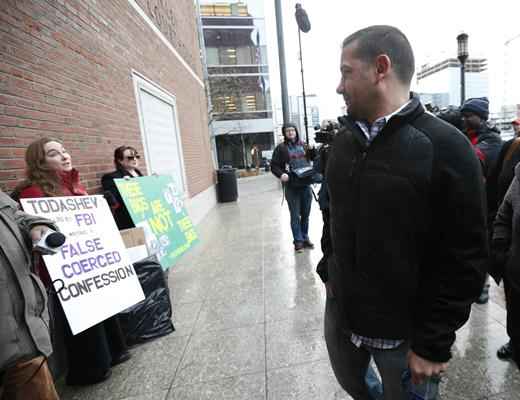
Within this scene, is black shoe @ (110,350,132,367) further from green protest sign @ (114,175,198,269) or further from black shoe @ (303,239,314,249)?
black shoe @ (303,239,314,249)

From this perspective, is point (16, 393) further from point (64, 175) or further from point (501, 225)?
Result: point (501, 225)

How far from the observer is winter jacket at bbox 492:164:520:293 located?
5.23 ft

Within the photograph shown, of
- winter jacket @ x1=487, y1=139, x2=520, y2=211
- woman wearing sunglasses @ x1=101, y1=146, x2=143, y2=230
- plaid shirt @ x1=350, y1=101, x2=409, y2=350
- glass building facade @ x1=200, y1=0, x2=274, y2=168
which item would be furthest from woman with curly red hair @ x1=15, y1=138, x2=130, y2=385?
glass building facade @ x1=200, y1=0, x2=274, y2=168

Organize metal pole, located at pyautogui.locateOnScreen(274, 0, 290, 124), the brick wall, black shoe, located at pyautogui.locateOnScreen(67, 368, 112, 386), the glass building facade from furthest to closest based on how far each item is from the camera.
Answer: the glass building facade < metal pole, located at pyautogui.locateOnScreen(274, 0, 290, 124) < the brick wall < black shoe, located at pyautogui.locateOnScreen(67, 368, 112, 386)

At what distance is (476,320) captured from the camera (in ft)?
8.75

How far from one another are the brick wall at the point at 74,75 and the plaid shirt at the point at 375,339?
276cm

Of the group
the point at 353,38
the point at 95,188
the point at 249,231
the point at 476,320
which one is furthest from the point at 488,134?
the point at 249,231

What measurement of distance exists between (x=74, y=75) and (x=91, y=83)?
0.32 metres

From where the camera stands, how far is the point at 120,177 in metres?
3.66

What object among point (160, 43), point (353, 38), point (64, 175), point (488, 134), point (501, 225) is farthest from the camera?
point (160, 43)

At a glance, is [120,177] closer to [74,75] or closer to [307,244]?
[74,75]

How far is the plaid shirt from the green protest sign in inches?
113

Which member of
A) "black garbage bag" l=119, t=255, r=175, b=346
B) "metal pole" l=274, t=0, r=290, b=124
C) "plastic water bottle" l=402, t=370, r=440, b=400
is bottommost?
"black garbage bag" l=119, t=255, r=175, b=346

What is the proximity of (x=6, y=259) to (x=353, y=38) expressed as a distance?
73.0 inches
